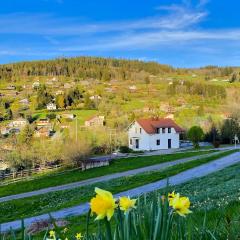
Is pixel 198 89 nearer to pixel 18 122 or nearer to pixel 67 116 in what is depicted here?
pixel 67 116

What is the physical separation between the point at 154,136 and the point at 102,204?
69008 mm

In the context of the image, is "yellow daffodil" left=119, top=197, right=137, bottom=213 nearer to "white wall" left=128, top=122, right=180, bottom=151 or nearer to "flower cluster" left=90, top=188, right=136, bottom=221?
"flower cluster" left=90, top=188, right=136, bottom=221

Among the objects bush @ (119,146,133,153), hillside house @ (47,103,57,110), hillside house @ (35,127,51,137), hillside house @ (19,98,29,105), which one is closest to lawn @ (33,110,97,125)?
hillside house @ (47,103,57,110)

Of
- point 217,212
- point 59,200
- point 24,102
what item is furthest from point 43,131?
point 217,212

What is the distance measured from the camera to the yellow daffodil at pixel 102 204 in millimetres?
1494

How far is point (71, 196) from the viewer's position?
30688 mm

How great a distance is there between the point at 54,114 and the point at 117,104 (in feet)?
79.2

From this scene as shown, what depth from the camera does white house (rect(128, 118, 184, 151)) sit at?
70.4 meters

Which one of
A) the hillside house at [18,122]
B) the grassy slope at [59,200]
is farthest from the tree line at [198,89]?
the grassy slope at [59,200]

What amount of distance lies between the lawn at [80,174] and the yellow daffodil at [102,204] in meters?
40.4

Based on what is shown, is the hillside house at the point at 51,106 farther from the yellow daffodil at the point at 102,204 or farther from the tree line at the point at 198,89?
the yellow daffodil at the point at 102,204

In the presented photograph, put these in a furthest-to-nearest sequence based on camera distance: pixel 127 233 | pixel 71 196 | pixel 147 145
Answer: pixel 147 145, pixel 71 196, pixel 127 233

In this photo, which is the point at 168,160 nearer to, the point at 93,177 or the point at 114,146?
the point at 93,177

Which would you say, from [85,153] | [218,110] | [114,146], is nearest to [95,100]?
[218,110]
